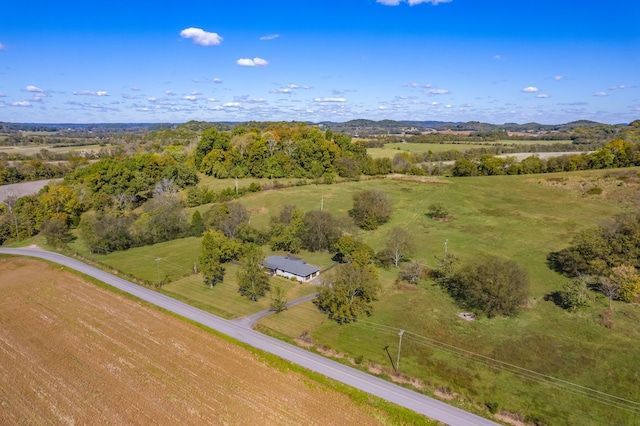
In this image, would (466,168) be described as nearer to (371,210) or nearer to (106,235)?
(371,210)

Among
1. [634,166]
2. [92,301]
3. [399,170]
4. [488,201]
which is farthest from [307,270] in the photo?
[634,166]

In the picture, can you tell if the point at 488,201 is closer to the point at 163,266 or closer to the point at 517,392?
the point at 517,392

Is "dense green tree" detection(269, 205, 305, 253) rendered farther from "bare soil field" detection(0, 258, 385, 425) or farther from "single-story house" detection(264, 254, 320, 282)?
"bare soil field" detection(0, 258, 385, 425)

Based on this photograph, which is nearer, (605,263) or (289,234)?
(605,263)

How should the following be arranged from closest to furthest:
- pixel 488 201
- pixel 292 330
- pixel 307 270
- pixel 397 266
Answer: pixel 292 330, pixel 307 270, pixel 397 266, pixel 488 201

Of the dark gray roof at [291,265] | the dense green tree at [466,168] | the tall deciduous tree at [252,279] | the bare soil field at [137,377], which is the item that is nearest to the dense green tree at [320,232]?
the dark gray roof at [291,265]

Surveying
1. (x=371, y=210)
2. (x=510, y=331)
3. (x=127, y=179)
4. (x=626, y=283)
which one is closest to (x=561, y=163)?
(x=371, y=210)

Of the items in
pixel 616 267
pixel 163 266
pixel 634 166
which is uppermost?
pixel 634 166

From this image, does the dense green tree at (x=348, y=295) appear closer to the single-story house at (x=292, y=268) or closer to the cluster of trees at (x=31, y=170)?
the single-story house at (x=292, y=268)
